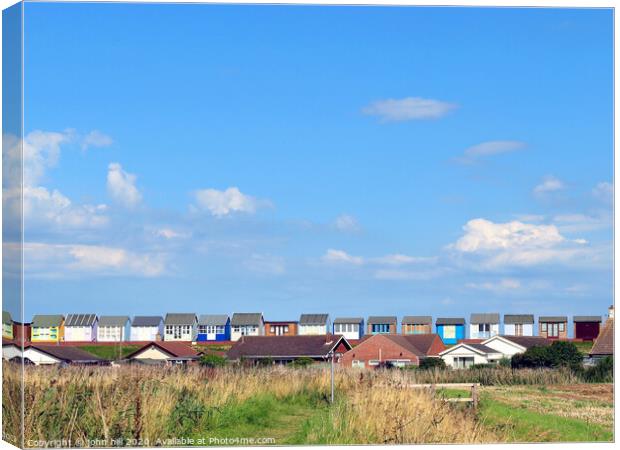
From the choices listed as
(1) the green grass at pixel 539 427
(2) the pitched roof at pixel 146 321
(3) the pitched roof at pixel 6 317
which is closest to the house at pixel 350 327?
(2) the pitched roof at pixel 146 321

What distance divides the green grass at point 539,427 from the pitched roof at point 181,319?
591 cm

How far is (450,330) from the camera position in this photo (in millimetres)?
23406

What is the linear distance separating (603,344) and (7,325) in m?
11.4

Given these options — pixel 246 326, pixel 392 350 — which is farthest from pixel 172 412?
pixel 392 350

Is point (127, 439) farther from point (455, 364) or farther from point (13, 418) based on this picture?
point (455, 364)

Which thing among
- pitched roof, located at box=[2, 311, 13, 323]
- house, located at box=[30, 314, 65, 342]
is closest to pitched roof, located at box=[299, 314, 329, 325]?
house, located at box=[30, 314, 65, 342]

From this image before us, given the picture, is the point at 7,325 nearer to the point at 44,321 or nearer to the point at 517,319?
the point at 44,321

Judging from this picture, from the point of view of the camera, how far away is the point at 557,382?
62.8 feet

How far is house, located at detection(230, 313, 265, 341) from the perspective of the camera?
58.4 feet

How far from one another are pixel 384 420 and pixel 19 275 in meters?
3.78

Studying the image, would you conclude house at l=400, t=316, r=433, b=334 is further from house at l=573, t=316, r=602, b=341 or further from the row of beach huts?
house at l=573, t=316, r=602, b=341

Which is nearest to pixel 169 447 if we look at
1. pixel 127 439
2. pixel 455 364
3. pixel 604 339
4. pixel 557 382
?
pixel 127 439

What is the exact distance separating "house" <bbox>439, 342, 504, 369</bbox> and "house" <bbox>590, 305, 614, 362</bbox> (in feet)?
13.7

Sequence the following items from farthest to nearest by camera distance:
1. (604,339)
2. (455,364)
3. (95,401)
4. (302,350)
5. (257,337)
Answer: (455,364) → (302,350) → (257,337) → (604,339) → (95,401)
